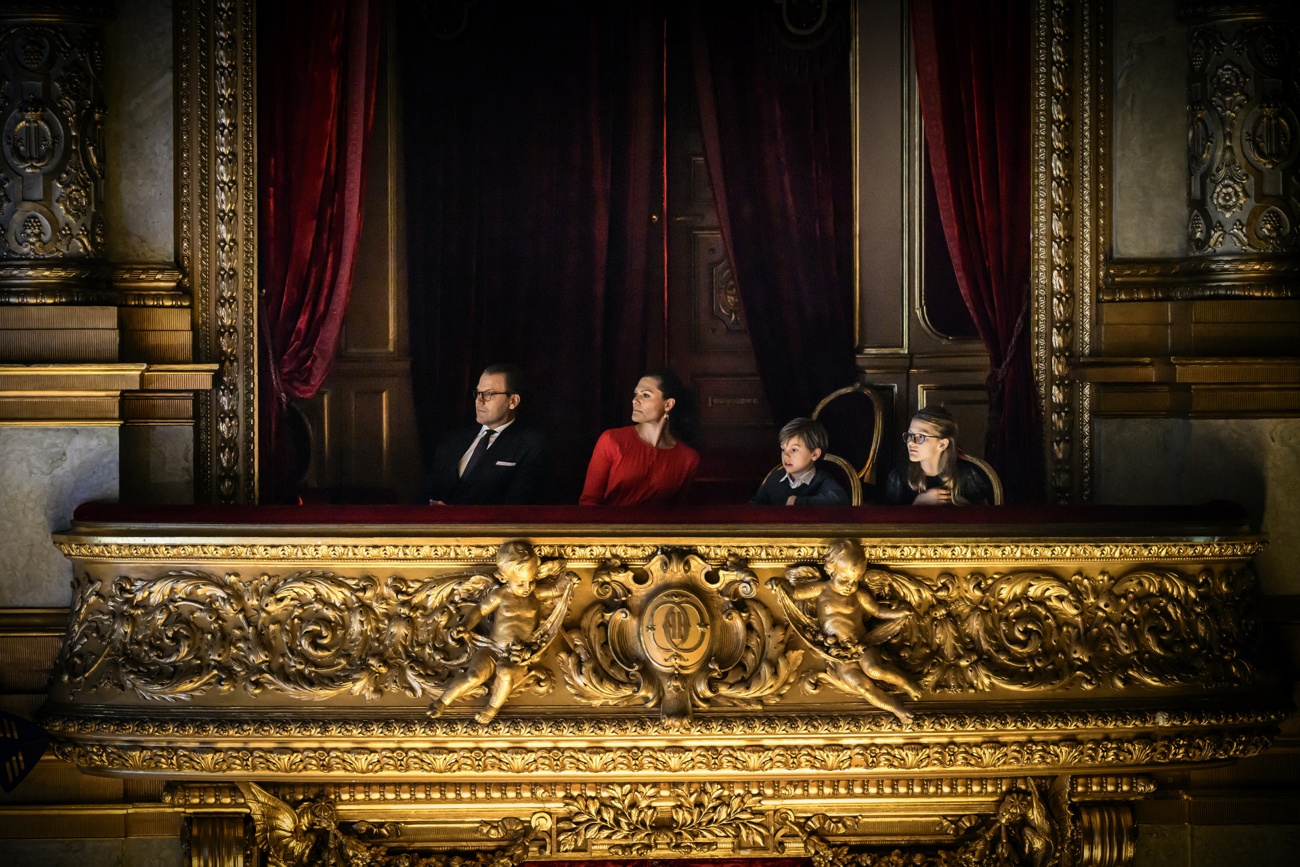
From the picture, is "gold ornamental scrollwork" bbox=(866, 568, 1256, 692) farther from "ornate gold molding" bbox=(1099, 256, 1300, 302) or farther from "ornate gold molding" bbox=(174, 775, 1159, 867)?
"ornate gold molding" bbox=(1099, 256, 1300, 302)

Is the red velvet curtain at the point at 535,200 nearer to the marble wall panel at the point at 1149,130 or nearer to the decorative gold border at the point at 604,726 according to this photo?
the decorative gold border at the point at 604,726

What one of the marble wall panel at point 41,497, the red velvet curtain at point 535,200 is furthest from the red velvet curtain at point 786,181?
the marble wall panel at point 41,497

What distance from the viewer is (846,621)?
3230 millimetres

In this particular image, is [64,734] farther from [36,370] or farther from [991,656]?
[991,656]

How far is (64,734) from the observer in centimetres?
322

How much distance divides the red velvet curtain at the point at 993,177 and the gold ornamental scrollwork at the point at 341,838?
1905 mm

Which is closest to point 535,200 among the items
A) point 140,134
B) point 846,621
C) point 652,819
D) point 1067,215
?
point 140,134

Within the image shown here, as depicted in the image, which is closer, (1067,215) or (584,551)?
(584,551)

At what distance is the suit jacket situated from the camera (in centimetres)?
406

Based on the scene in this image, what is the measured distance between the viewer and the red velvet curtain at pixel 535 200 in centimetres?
442

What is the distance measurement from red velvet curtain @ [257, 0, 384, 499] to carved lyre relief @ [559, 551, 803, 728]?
1410 millimetres

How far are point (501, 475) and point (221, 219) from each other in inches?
47.1

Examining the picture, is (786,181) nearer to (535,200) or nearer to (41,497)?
(535,200)

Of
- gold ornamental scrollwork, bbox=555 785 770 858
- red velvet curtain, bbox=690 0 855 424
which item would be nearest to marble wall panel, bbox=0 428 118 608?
gold ornamental scrollwork, bbox=555 785 770 858
